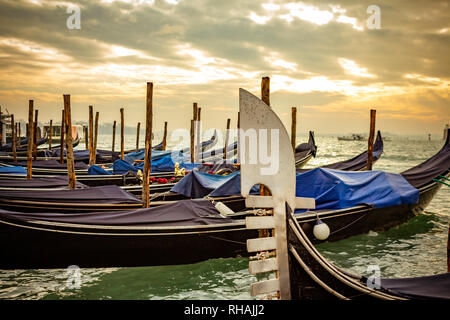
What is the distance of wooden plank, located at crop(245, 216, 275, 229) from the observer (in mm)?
2746

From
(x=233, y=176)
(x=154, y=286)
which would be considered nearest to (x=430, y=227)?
(x=233, y=176)

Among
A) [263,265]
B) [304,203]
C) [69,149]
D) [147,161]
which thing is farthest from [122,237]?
[69,149]

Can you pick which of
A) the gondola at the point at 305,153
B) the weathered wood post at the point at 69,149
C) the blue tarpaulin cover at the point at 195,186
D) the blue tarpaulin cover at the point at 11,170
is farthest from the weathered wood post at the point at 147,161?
the gondola at the point at 305,153

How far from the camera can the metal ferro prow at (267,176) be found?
2684mm

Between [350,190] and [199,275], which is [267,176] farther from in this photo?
[350,190]

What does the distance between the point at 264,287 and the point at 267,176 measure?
900 mm

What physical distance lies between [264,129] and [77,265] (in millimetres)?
4077

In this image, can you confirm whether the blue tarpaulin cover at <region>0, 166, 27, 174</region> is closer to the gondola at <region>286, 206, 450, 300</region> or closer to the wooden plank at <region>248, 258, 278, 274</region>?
the wooden plank at <region>248, 258, 278, 274</region>

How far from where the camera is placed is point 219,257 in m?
6.15

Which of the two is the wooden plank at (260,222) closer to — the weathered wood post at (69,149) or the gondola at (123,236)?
the gondola at (123,236)

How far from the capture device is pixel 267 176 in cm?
282

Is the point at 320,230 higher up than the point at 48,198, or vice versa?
the point at 48,198

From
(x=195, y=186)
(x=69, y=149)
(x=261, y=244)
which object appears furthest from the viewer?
(x=195, y=186)
